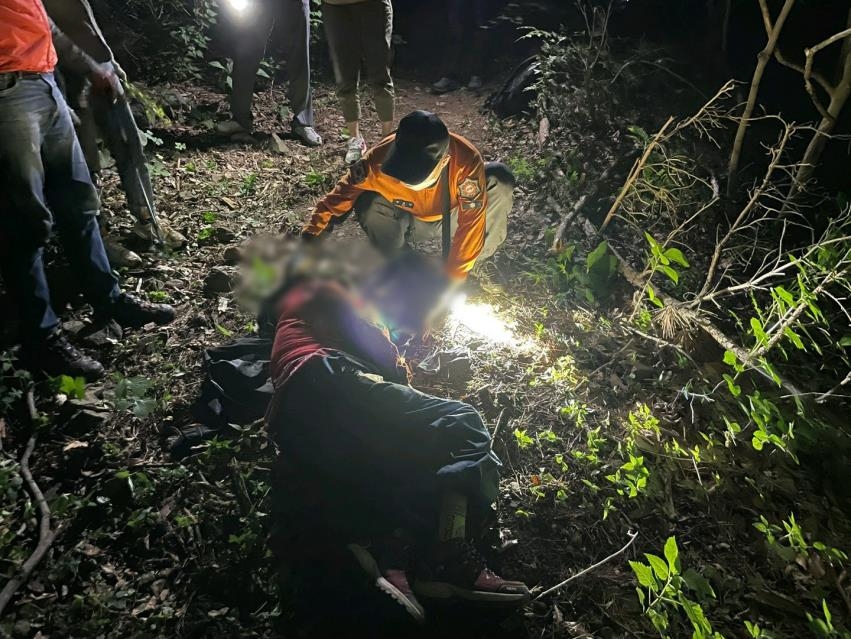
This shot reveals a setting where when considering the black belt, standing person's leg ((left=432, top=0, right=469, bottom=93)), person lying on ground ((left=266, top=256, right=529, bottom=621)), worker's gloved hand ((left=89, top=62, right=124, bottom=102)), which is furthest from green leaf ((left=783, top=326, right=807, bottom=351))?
standing person's leg ((left=432, top=0, right=469, bottom=93))

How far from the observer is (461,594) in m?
2.28

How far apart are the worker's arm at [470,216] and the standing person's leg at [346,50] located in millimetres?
2552

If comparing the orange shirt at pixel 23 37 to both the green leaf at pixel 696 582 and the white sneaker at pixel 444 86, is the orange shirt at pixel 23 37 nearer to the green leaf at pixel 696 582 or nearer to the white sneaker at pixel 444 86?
the green leaf at pixel 696 582

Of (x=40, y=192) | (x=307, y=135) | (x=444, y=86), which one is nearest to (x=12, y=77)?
(x=40, y=192)

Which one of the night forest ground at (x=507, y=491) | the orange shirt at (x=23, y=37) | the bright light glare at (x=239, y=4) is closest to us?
the night forest ground at (x=507, y=491)

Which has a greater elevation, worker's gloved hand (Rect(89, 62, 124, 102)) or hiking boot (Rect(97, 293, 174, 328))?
worker's gloved hand (Rect(89, 62, 124, 102))

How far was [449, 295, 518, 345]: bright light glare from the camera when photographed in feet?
13.0

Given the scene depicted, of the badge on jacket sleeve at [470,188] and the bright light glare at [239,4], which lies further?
the bright light glare at [239,4]

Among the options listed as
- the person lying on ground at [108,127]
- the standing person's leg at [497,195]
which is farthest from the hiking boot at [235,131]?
the standing person's leg at [497,195]

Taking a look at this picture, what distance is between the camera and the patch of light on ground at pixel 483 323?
393cm

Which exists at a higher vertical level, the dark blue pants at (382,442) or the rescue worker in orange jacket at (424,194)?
the rescue worker in orange jacket at (424,194)

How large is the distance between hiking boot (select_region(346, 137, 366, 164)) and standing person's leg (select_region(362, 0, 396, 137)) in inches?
18.2

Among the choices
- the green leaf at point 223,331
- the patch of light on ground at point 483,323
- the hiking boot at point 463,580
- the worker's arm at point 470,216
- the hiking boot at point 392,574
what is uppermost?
the worker's arm at point 470,216

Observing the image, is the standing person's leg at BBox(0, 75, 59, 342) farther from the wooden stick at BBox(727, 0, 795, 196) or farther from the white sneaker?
the white sneaker
